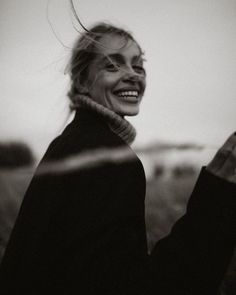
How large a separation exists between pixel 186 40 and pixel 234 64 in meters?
0.15

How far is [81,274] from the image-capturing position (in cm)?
59

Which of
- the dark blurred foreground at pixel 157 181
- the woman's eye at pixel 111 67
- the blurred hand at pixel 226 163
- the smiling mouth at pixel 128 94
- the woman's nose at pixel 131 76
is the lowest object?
the dark blurred foreground at pixel 157 181

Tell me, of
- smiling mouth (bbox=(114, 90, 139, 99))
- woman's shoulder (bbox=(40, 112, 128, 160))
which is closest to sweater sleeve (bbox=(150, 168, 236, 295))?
woman's shoulder (bbox=(40, 112, 128, 160))

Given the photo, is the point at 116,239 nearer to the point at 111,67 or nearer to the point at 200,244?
the point at 200,244

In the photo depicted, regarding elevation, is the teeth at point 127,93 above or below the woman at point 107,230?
above

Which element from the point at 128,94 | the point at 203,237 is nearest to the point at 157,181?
the point at 128,94

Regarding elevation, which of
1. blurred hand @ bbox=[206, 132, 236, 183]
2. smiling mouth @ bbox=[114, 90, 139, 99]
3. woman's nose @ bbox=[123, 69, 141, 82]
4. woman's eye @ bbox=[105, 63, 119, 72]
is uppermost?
woman's eye @ bbox=[105, 63, 119, 72]

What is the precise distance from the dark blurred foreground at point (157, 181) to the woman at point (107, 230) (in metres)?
0.26

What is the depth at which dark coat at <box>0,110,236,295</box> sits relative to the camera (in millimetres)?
586

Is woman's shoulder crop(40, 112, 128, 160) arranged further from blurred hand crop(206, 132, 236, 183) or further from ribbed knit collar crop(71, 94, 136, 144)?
blurred hand crop(206, 132, 236, 183)

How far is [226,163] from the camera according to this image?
595mm

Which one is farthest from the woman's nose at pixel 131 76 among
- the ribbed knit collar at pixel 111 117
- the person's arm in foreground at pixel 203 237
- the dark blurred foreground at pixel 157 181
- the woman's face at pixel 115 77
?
the person's arm in foreground at pixel 203 237

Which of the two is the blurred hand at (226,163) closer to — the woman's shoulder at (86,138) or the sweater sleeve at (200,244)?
the sweater sleeve at (200,244)

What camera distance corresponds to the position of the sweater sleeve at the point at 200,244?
23.4 inches
